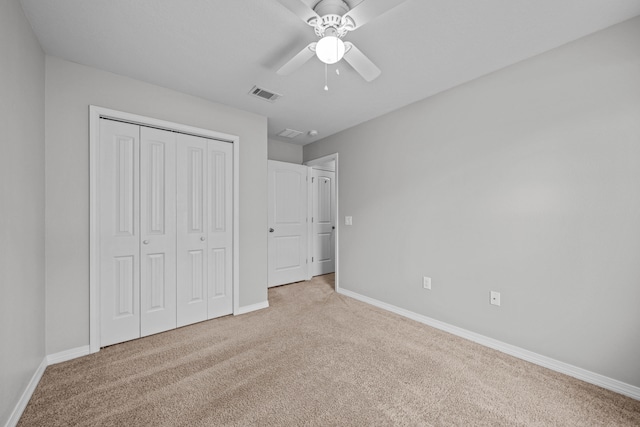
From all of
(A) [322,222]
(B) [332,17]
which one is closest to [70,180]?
(B) [332,17]

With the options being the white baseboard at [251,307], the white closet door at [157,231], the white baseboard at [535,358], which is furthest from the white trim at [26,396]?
the white baseboard at [535,358]

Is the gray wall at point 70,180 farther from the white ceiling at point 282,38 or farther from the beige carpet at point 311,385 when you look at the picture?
the beige carpet at point 311,385

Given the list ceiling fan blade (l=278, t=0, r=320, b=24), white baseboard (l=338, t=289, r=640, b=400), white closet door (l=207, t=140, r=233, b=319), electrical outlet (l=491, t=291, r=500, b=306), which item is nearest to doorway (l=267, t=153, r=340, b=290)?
white closet door (l=207, t=140, r=233, b=319)

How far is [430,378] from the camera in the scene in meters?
1.81

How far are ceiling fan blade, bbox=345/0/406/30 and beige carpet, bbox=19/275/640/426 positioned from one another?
217 cm

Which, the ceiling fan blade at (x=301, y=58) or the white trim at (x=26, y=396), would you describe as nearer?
the white trim at (x=26, y=396)

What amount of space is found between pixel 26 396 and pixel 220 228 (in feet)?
5.72

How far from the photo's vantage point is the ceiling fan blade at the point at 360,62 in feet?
5.30

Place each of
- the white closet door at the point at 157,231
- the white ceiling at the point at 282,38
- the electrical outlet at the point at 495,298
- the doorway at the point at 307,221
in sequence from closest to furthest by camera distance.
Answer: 1. the white ceiling at the point at 282,38
2. the electrical outlet at the point at 495,298
3. the white closet door at the point at 157,231
4. the doorway at the point at 307,221

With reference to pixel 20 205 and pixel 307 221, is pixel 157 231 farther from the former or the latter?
pixel 307 221

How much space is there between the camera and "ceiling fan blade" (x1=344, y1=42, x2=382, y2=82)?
1.62 metres

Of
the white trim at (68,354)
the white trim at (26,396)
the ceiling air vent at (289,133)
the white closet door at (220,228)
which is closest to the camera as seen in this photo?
the white trim at (26,396)

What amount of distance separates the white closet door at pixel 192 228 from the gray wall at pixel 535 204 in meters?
2.14

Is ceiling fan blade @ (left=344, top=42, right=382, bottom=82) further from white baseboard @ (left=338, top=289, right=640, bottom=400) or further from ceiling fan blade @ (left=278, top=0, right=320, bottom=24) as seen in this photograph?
white baseboard @ (left=338, top=289, right=640, bottom=400)
